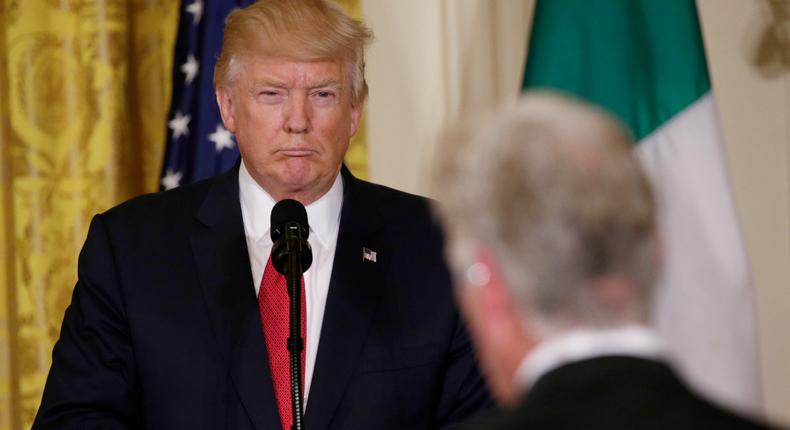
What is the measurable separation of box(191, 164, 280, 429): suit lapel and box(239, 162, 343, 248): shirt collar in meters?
0.03

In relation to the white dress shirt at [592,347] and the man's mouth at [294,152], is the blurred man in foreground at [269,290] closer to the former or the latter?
the man's mouth at [294,152]

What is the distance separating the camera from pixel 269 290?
8.47 ft

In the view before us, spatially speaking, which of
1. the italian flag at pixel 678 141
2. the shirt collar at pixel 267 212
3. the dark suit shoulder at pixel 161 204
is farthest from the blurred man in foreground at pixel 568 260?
the italian flag at pixel 678 141

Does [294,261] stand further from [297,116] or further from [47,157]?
[47,157]

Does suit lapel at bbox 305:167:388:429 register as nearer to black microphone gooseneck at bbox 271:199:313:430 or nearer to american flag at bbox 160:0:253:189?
black microphone gooseneck at bbox 271:199:313:430

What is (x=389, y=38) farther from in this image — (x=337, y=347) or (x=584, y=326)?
(x=584, y=326)

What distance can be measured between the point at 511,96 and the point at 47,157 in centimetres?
159

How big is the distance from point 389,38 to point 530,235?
2.99 metres

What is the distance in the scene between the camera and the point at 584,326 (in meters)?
1.24

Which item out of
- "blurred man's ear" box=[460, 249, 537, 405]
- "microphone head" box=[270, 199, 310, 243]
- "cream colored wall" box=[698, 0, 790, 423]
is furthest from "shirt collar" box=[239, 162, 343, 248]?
"cream colored wall" box=[698, 0, 790, 423]

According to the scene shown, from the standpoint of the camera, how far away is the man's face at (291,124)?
2723 millimetres

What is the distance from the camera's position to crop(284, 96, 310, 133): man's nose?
272 centimetres

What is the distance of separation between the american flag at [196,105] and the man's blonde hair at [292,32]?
3.31ft

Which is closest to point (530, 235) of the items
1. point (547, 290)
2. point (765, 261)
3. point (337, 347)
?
point (547, 290)
